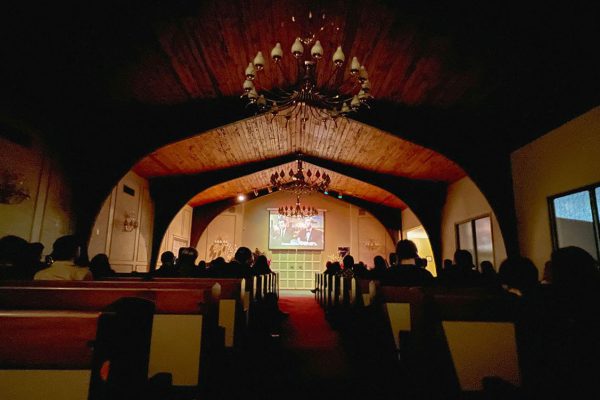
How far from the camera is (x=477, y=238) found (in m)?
7.38

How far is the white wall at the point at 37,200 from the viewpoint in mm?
4066

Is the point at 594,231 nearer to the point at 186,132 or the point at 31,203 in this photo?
the point at 186,132

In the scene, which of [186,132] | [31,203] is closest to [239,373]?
[31,203]

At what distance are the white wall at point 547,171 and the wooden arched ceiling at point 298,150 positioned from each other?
141 cm

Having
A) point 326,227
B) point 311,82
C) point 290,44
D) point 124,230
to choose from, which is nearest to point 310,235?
point 326,227

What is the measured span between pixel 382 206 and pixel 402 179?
3.27 m

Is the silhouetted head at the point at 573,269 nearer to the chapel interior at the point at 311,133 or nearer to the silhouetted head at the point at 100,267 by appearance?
the chapel interior at the point at 311,133

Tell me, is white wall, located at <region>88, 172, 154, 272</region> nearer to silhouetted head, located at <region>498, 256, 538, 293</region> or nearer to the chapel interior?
the chapel interior

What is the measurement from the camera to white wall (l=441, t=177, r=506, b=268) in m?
6.64

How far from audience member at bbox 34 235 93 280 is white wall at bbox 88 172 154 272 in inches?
140

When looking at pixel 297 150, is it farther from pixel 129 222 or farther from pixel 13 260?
pixel 13 260

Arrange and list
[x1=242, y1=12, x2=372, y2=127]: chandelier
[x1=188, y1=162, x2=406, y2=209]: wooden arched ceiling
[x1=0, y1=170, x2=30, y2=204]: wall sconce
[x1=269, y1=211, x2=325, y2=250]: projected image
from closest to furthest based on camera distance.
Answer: [x1=242, y1=12, x2=372, y2=127]: chandelier, [x1=0, y1=170, x2=30, y2=204]: wall sconce, [x1=188, y1=162, x2=406, y2=209]: wooden arched ceiling, [x1=269, y1=211, x2=325, y2=250]: projected image

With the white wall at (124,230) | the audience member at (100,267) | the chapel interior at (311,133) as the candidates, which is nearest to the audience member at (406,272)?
the chapel interior at (311,133)

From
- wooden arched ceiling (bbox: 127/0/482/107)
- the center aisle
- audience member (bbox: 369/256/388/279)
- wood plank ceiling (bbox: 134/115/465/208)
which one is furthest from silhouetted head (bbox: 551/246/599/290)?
wood plank ceiling (bbox: 134/115/465/208)
